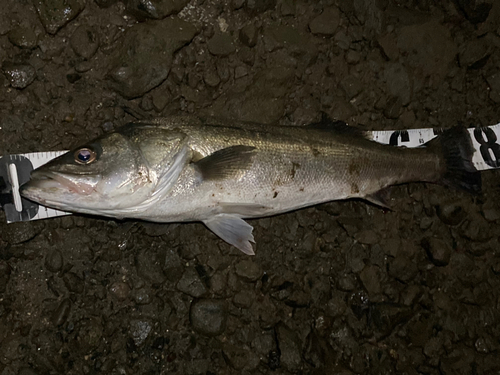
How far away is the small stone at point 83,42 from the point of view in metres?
3.20

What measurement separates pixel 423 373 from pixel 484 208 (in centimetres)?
170

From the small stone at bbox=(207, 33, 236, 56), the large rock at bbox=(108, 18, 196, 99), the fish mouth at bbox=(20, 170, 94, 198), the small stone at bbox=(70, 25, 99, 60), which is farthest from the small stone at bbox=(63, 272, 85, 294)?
the small stone at bbox=(207, 33, 236, 56)

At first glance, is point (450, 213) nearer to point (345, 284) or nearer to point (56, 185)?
point (345, 284)

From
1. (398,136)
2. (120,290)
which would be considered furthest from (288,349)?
(398,136)

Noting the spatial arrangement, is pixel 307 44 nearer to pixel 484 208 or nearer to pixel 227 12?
pixel 227 12

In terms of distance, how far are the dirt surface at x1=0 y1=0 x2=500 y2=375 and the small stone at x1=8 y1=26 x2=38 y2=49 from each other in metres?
0.01

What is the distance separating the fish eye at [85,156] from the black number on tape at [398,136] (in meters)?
2.66

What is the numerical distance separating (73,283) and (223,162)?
1616 millimetres


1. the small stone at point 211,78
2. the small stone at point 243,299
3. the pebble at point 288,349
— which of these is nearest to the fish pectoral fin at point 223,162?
the small stone at point 211,78

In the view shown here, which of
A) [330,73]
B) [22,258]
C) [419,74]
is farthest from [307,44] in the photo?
[22,258]

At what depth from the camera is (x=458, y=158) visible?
3.53 meters

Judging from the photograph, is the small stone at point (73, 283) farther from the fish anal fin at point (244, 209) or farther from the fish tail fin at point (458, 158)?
the fish tail fin at point (458, 158)

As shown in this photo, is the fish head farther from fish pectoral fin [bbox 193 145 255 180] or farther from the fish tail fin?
the fish tail fin

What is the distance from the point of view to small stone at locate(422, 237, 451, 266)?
3.59 metres
